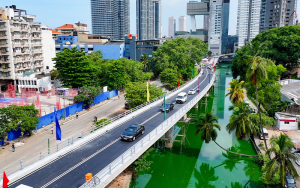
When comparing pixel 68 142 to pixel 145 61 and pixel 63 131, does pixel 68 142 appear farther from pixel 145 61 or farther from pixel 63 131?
pixel 145 61

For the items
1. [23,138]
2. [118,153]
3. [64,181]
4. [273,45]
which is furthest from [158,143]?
[273,45]

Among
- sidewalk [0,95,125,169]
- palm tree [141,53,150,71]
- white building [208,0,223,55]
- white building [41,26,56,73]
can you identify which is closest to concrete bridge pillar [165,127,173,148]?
sidewalk [0,95,125,169]

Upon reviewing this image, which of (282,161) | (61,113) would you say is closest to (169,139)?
(282,161)

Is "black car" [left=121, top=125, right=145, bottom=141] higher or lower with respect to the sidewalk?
higher

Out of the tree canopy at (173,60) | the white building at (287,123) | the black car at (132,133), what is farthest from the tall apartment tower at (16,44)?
the white building at (287,123)

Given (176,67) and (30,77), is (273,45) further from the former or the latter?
(30,77)

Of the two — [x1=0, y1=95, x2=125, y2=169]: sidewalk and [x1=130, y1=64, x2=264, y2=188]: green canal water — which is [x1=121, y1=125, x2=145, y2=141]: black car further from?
[x1=0, y1=95, x2=125, y2=169]: sidewalk
